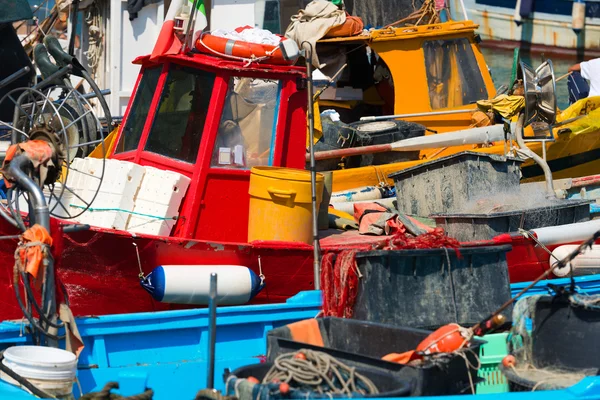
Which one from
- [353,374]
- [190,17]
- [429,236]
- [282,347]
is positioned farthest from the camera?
[190,17]

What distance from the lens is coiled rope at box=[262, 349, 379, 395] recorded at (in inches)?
185

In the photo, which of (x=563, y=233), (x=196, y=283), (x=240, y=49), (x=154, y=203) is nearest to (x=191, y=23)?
(x=240, y=49)

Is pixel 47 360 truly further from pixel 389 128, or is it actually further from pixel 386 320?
pixel 389 128

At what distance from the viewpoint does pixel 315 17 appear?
1173 cm

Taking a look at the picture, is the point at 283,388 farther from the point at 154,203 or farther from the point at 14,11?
the point at 14,11

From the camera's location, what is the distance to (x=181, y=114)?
7.80 metres

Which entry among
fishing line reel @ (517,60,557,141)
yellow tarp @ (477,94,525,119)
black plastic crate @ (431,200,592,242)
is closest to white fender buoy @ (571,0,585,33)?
yellow tarp @ (477,94,525,119)

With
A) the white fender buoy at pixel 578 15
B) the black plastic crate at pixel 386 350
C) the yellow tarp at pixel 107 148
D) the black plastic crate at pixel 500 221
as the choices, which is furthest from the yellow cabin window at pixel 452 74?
the white fender buoy at pixel 578 15

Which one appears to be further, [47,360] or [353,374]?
[47,360]

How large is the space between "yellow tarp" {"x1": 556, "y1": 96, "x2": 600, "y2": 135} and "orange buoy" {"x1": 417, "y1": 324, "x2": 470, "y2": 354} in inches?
266

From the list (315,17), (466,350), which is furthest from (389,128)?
(466,350)

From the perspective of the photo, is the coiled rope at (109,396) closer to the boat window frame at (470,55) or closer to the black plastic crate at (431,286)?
the black plastic crate at (431,286)

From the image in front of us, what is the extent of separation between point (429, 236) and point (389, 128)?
387cm

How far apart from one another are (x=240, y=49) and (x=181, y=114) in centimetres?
74
